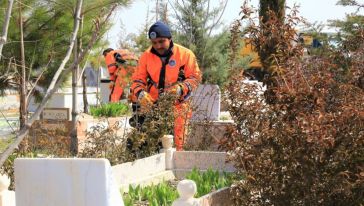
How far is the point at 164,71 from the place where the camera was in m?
7.33

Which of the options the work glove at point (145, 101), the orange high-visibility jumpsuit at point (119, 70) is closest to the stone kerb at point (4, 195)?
the work glove at point (145, 101)

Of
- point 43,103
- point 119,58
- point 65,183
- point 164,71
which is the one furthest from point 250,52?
point 43,103

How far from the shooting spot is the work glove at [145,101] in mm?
6598

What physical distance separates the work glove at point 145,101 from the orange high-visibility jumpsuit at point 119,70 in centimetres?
177

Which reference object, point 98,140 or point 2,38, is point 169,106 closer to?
point 98,140

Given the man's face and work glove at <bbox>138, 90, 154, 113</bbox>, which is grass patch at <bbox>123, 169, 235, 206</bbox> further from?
the man's face

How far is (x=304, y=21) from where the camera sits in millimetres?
4090

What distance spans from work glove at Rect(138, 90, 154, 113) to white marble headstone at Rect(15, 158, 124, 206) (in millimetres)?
3511

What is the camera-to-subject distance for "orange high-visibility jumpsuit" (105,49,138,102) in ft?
31.0

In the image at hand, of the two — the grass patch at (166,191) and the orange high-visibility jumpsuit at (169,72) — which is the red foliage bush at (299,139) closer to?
the grass patch at (166,191)

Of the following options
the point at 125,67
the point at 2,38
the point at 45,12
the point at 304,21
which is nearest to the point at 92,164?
the point at 2,38

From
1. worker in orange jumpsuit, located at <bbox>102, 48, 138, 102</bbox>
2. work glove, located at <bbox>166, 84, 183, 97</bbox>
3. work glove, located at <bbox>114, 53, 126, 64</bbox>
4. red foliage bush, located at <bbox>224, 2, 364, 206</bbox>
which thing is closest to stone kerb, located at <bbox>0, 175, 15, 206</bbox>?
red foliage bush, located at <bbox>224, 2, 364, 206</bbox>

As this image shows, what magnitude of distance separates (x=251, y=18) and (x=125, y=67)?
5.72 metres

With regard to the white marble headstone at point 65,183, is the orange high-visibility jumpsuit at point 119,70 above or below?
above
